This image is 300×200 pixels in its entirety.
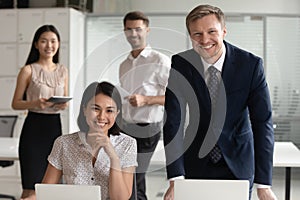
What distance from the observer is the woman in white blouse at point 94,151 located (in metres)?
2.56

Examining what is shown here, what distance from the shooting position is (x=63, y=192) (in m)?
2.23

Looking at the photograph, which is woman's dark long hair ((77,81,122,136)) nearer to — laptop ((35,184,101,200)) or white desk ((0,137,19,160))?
laptop ((35,184,101,200))

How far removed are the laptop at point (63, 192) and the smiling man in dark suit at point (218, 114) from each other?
1.36 feet

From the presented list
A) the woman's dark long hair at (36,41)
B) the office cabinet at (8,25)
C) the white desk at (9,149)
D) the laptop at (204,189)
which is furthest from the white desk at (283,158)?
A: the office cabinet at (8,25)

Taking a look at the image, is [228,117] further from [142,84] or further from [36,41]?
[36,41]

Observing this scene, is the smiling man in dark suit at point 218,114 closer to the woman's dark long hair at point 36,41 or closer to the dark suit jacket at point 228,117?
the dark suit jacket at point 228,117

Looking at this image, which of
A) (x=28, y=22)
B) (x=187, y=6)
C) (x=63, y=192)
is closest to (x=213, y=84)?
(x=63, y=192)

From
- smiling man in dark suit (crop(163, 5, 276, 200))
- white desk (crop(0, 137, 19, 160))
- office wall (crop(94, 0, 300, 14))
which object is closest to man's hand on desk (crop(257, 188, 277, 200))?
smiling man in dark suit (crop(163, 5, 276, 200))

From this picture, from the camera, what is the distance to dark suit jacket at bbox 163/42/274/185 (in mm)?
2455

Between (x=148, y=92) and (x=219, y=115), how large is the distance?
1080mm

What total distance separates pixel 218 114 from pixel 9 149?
76.8 inches

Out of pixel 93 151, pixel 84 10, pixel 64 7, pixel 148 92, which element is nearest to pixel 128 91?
pixel 148 92

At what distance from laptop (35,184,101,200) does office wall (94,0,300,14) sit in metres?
5.41

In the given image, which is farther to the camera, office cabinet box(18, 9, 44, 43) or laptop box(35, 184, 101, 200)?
office cabinet box(18, 9, 44, 43)
